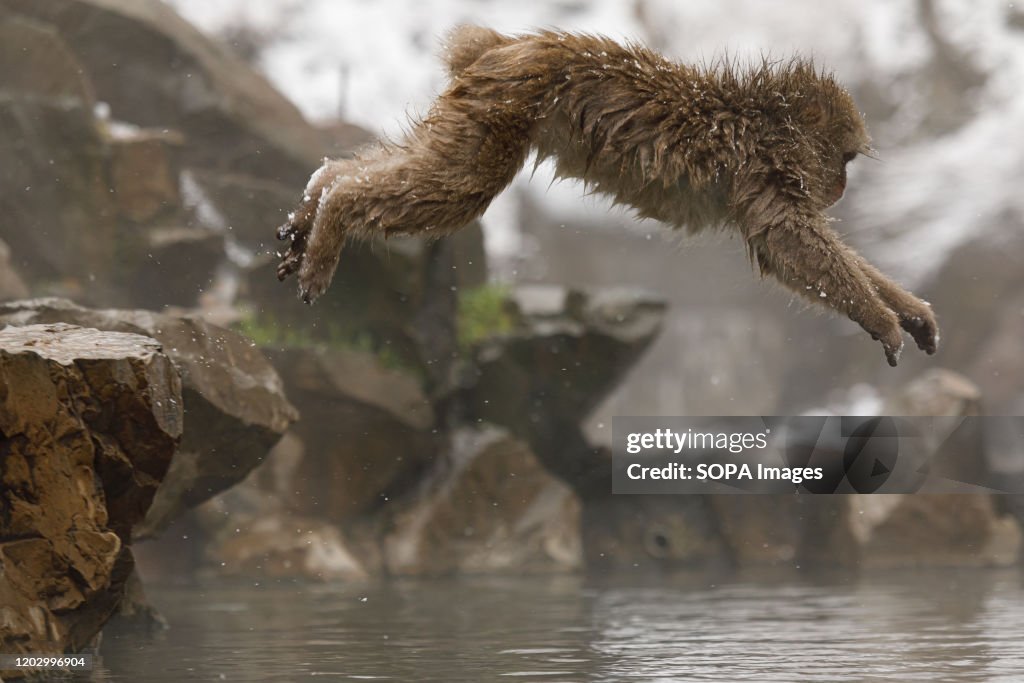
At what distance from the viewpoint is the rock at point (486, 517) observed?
9352 mm

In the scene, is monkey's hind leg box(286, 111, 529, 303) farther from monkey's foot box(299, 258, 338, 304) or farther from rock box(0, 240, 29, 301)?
rock box(0, 240, 29, 301)

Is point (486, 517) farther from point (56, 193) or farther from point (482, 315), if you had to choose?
point (56, 193)

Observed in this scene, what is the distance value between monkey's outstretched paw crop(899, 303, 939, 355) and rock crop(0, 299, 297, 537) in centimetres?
283

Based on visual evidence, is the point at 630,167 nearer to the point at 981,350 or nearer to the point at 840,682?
the point at 840,682

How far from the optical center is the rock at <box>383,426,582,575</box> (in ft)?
30.7

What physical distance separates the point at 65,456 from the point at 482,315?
698cm

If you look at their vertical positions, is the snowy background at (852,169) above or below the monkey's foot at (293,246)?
above

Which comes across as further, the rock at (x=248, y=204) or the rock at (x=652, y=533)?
the rock at (x=248, y=204)

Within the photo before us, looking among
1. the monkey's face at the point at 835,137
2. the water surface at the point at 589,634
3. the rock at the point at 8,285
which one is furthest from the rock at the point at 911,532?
the rock at the point at 8,285

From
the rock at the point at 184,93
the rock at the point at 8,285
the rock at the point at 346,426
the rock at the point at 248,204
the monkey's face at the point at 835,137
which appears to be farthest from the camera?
the rock at the point at 184,93

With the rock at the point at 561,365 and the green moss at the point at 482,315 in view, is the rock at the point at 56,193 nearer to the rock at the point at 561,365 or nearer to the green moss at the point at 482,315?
the green moss at the point at 482,315

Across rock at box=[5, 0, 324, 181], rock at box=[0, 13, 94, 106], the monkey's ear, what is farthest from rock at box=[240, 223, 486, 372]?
the monkey's ear

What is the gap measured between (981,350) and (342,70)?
828 centimetres

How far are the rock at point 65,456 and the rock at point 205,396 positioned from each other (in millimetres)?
1251
